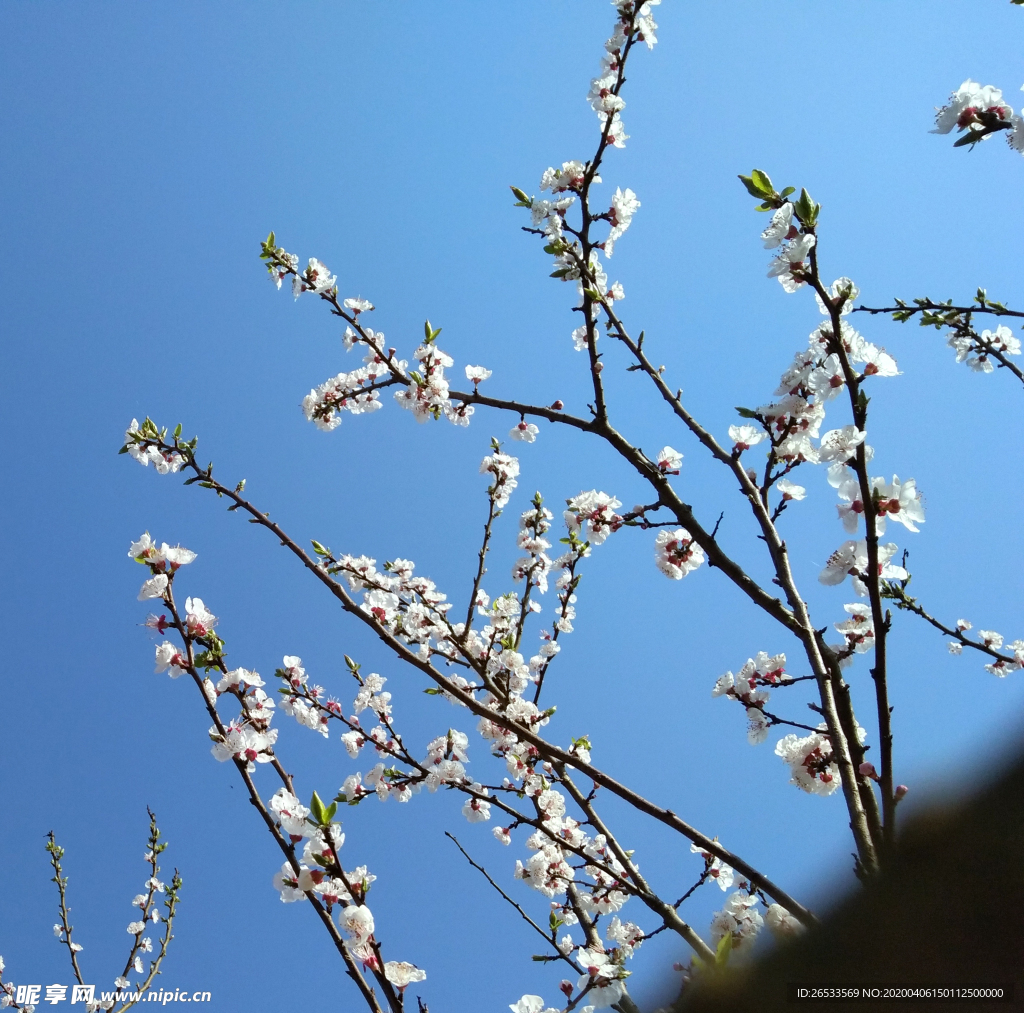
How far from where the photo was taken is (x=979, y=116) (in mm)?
2293

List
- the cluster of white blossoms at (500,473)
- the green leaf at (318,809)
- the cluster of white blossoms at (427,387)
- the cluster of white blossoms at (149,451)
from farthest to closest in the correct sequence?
1. the cluster of white blossoms at (500,473)
2. the cluster of white blossoms at (427,387)
3. the cluster of white blossoms at (149,451)
4. the green leaf at (318,809)

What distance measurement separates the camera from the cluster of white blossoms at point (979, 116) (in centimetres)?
227

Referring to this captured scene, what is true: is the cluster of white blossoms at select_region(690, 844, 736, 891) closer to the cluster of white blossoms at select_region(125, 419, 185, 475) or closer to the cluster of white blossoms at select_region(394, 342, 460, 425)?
the cluster of white blossoms at select_region(394, 342, 460, 425)

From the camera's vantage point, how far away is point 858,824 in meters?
2.01

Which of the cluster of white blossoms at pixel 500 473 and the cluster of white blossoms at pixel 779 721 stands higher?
the cluster of white blossoms at pixel 500 473

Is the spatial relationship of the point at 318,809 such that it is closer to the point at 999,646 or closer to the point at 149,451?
the point at 149,451

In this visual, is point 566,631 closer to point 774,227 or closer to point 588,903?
point 588,903

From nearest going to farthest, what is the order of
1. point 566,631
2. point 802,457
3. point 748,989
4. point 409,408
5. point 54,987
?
point 748,989, point 802,457, point 409,408, point 566,631, point 54,987

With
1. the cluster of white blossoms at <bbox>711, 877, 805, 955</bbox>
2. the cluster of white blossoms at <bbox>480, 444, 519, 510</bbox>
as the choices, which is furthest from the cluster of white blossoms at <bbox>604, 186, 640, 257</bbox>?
the cluster of white blossoms at <bbox>711, 877, 805, 955</bbox>

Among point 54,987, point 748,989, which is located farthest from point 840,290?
point 54,987

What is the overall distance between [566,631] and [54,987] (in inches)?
247

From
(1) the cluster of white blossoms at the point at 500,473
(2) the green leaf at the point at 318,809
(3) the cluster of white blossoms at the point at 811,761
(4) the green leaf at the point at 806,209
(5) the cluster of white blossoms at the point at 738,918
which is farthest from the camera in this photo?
(1) the cluster of white blossoms at the point at 500,473

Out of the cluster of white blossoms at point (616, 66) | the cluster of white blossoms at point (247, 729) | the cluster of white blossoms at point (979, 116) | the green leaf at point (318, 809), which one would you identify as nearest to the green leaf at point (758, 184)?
the cluster of white blossoms at point (979, 116)

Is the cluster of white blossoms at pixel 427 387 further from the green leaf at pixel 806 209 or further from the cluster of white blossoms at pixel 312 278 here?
the green leaf at pixel 806 209
